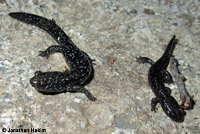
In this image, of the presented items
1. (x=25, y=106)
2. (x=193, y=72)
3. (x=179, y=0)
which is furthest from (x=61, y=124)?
(x=179, y=0)

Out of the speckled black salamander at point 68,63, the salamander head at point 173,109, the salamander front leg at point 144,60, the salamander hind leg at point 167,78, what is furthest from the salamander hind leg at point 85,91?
the salamander hind leg at point 167,78

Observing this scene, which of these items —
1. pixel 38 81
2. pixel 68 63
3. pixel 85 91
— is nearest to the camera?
pixel 38 81

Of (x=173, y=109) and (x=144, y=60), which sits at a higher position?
(x=144, y=60)

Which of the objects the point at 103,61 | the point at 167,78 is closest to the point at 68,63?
the point at 103,61

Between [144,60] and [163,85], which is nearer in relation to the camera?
[163,85]

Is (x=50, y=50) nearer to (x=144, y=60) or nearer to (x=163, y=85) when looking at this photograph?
(x=144, y=60)

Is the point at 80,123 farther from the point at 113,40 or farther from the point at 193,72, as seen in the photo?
the point at 193,72

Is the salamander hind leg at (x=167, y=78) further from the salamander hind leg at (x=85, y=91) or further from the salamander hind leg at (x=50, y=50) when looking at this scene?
the salamander hind leg at (x=50, y=50)
